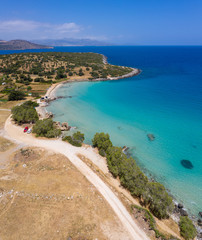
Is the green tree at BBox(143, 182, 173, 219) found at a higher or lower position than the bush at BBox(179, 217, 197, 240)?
higher

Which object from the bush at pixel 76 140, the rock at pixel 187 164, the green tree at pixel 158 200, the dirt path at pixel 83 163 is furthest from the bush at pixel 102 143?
the rock at pixel 187 164

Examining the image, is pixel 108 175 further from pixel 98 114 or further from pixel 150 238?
pixel 98 114

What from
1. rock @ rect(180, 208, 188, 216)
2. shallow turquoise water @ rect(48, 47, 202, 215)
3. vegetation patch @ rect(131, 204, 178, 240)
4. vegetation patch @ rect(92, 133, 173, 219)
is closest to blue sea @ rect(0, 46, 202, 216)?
shallow turquoise water @ rect(48, 47, 202, 215)

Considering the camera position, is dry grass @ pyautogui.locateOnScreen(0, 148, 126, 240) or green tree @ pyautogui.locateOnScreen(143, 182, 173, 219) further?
green tree @ pyautogui.locateOnScreen(143, 182, 173, 219)

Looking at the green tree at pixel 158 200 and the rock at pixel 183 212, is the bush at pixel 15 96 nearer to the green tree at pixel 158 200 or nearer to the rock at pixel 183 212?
the green tree at pixel 158 200

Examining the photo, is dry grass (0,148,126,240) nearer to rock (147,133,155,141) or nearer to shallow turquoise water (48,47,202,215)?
shallow turquoise water (48,47,202,215)

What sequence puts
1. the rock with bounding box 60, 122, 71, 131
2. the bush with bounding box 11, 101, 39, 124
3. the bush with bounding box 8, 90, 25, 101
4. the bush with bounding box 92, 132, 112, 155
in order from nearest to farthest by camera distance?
the bush with bounding box 92, 132, 112, 155 < the rock with bounding box 60, 122, 71, 131 < the bush with bounding box 11, 101, 39, 124 < the bush with bounding box 8, 90, 25, 101

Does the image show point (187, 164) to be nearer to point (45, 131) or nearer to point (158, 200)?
point (158, 200)

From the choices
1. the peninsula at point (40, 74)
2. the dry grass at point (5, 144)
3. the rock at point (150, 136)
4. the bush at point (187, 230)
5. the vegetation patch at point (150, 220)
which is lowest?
the bush at point (187, 230)
